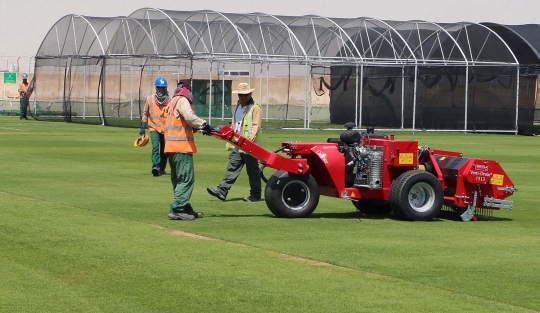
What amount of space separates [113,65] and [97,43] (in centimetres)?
304

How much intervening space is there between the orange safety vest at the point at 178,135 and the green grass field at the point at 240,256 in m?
0.93

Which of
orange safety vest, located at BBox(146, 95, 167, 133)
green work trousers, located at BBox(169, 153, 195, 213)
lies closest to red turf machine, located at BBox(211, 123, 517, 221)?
green work trousers, located at BBox(169, 153, 195, 213)

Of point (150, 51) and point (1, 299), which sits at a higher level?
point (150, 51)

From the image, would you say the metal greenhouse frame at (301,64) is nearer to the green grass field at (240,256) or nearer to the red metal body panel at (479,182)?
the green grass field at (240,256)

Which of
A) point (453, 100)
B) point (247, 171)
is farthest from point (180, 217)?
point (453, 100)

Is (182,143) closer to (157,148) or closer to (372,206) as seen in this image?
(372,206)

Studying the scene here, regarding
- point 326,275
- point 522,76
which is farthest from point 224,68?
point 326,275

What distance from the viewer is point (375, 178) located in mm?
14211

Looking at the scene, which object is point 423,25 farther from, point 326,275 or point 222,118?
point 326,275

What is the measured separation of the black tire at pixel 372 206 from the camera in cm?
1480

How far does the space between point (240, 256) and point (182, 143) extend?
139 inches

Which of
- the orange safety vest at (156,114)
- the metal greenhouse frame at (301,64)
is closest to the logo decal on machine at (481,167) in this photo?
the orange safety vest at (156,114)

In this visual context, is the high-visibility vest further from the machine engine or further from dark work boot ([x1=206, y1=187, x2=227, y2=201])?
the machine engine

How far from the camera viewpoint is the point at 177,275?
30.9 ft
